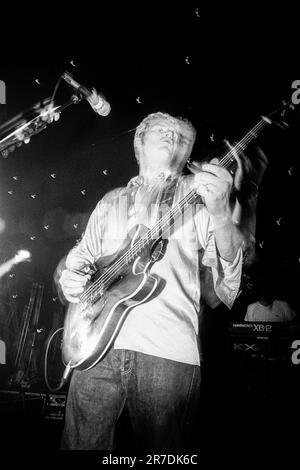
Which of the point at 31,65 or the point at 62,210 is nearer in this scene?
the point at 31,65

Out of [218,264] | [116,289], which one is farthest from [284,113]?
[116,289]

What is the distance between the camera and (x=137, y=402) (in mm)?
1165

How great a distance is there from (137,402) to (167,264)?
536 millimetres

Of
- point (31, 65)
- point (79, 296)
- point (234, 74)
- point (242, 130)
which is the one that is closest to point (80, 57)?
point (31, 65)

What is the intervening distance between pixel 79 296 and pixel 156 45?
1948 millimetres

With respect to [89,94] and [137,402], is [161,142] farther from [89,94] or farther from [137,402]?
[137,402]

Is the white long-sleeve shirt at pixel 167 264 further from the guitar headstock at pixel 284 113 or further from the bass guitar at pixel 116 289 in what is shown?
the guitar headstock at pixel 284 113

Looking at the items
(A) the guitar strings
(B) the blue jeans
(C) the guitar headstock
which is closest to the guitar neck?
(A) the guitar strings

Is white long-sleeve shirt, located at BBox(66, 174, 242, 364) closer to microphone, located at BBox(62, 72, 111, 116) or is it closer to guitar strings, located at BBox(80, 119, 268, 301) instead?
guitar strings, located at BBox(80, 119, 268, 301)

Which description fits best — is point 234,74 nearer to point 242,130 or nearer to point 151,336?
point 242,130

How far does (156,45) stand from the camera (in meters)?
2.37

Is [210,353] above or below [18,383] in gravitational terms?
above

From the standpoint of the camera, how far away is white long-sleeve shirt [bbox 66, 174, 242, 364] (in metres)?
1.21

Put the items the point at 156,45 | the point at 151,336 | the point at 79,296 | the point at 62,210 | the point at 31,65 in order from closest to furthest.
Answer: the point at 151,336 → the point at 79,296 → the point at 156,45 → the point at 31,65 → the point at 62,210
